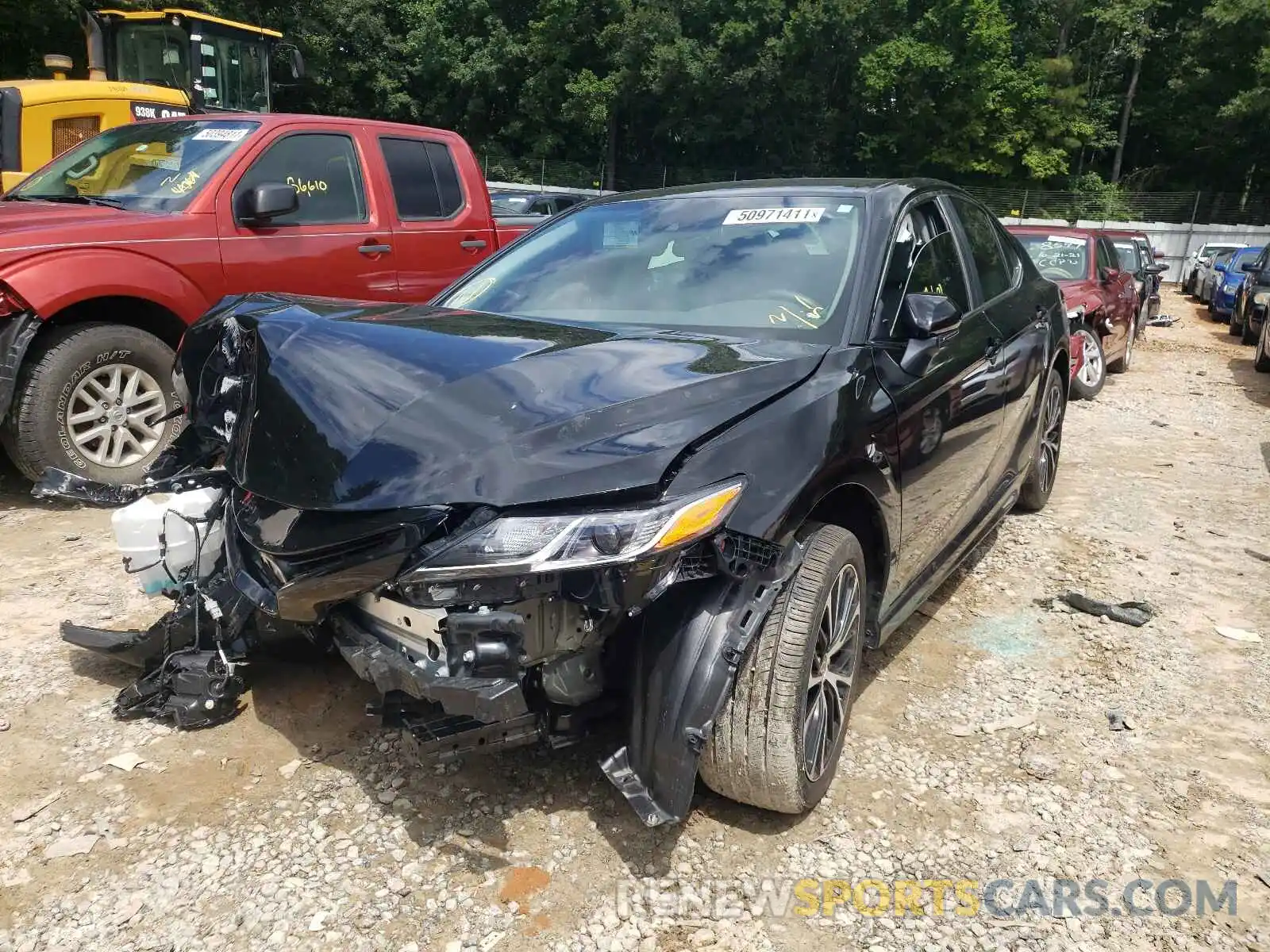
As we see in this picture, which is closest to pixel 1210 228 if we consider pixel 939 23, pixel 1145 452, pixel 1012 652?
pixel 939 23

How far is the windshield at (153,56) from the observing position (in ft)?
29.2

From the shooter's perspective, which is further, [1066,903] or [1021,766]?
[1021,766]

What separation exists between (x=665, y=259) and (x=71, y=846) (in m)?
2.56

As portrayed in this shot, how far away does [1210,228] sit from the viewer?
3516 centimetres

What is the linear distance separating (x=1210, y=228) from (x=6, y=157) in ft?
130

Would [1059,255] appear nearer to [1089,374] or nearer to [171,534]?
[1089,374]

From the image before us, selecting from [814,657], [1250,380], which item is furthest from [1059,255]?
[814,657]

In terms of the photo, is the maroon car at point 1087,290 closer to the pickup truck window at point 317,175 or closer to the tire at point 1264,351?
the tire at point 1264,351

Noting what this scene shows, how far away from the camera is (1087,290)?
8.98 meters

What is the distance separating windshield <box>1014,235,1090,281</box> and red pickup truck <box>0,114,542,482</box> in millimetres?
6168


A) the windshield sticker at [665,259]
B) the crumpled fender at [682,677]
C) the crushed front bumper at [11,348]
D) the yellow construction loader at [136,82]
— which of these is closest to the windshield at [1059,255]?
the windshield sticker at [665,259]

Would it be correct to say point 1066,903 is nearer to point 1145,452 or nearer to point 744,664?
point 744,664

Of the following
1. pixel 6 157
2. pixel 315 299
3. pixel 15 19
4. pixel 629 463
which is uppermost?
pixel 15 19

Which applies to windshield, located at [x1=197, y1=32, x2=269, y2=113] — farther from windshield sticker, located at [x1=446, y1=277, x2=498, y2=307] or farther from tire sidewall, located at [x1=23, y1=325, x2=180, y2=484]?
windshield sticker, located at [x1=446, y1=277, x2=498, y2=307]
